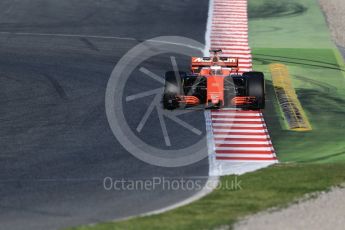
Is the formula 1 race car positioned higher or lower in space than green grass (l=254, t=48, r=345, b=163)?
higher

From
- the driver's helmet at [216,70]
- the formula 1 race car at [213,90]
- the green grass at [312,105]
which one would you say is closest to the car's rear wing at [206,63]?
the driver's helmet at [216,70]

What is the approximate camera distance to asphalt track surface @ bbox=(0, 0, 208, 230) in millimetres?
19453

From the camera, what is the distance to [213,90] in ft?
89.4

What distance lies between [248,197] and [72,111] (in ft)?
31.6

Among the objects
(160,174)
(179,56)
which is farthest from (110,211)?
(179,56)

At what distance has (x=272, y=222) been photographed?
17.6 metres

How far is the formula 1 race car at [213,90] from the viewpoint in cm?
2717

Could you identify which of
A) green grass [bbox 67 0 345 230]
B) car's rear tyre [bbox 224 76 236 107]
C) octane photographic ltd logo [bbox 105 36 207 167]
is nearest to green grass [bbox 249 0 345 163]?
green grass [bbox 67 0 345 230]

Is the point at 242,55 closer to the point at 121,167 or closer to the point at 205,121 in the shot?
the point at 205,121

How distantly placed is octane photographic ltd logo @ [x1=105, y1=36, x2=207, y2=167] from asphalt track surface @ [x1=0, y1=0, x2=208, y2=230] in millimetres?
247

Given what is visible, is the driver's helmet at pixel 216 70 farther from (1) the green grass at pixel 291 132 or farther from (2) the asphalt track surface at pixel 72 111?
(1) the green grass at pixel 291 132

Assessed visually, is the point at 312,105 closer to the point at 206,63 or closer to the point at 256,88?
the point at 256,88

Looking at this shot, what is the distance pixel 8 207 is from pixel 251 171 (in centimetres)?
648

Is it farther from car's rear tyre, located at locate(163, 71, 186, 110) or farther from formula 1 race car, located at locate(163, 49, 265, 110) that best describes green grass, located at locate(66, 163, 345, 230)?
car's rear tyre, located at locate(163, 71, 186, 110)
